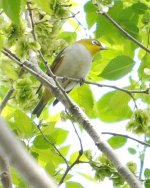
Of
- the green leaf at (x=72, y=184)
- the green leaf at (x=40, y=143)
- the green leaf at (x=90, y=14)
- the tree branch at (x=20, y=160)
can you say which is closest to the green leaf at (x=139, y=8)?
Answer: the green leaf at (x=90, y=14)

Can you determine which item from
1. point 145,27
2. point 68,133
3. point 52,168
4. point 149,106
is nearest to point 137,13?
point 145,27

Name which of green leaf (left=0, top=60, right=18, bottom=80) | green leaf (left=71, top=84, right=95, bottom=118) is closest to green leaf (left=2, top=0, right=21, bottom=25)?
green leaf (left=0, top=60, right=18, bottom=80)

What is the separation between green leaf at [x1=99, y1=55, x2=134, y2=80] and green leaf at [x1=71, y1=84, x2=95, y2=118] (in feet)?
1.40

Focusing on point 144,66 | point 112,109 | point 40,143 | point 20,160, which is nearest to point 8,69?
point 40,143

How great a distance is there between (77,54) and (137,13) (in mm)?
2098

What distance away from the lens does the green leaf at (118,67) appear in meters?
2.19

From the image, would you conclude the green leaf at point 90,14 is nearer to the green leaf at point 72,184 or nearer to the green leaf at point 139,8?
the green leaf at point 139,8

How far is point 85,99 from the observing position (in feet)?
8.73

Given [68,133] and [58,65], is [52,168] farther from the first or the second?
[58,65]

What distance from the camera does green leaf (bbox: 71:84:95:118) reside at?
2.63 meters

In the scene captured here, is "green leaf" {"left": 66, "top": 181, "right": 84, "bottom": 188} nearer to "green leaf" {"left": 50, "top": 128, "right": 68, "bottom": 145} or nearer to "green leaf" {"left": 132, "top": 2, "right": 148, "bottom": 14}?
"green leaf" {"left": 50, "top": 128, "right": 68, "bottom": 145}

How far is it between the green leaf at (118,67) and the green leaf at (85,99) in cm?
43

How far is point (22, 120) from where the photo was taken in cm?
229

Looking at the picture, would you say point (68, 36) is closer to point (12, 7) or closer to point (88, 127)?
point (88, 127)
